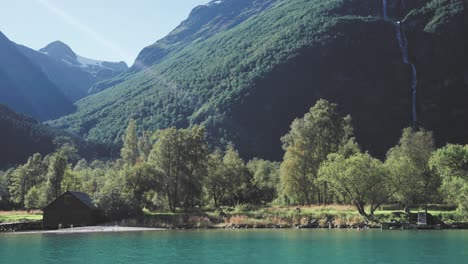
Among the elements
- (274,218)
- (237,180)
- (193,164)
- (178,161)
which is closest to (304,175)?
Result: (274,218)

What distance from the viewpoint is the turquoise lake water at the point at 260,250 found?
114 feet

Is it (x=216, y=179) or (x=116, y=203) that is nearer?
(x=116, y=203)

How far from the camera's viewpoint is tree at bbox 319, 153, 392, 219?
221 ft

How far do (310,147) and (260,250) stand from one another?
148 ft

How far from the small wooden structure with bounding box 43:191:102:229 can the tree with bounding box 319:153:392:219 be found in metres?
36.4

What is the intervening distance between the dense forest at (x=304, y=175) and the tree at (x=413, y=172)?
143 mm

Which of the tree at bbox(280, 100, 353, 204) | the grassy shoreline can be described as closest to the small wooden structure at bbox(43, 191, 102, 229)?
the grassy shoreline

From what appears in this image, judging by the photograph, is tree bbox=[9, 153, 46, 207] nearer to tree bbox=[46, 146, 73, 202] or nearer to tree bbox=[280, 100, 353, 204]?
tree bbox=[46, 146, 73, 202]

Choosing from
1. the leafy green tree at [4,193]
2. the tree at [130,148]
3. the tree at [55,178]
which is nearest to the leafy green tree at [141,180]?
the tree at [55,178]

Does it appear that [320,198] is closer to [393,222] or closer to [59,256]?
[393,222]

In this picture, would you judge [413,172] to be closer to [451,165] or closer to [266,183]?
[451,165]

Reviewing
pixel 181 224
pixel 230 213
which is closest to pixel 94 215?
pixel 181 224

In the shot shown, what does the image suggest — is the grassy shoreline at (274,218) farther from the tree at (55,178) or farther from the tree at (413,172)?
the tree at (55,178)

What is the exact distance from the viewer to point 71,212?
77.4 metres
